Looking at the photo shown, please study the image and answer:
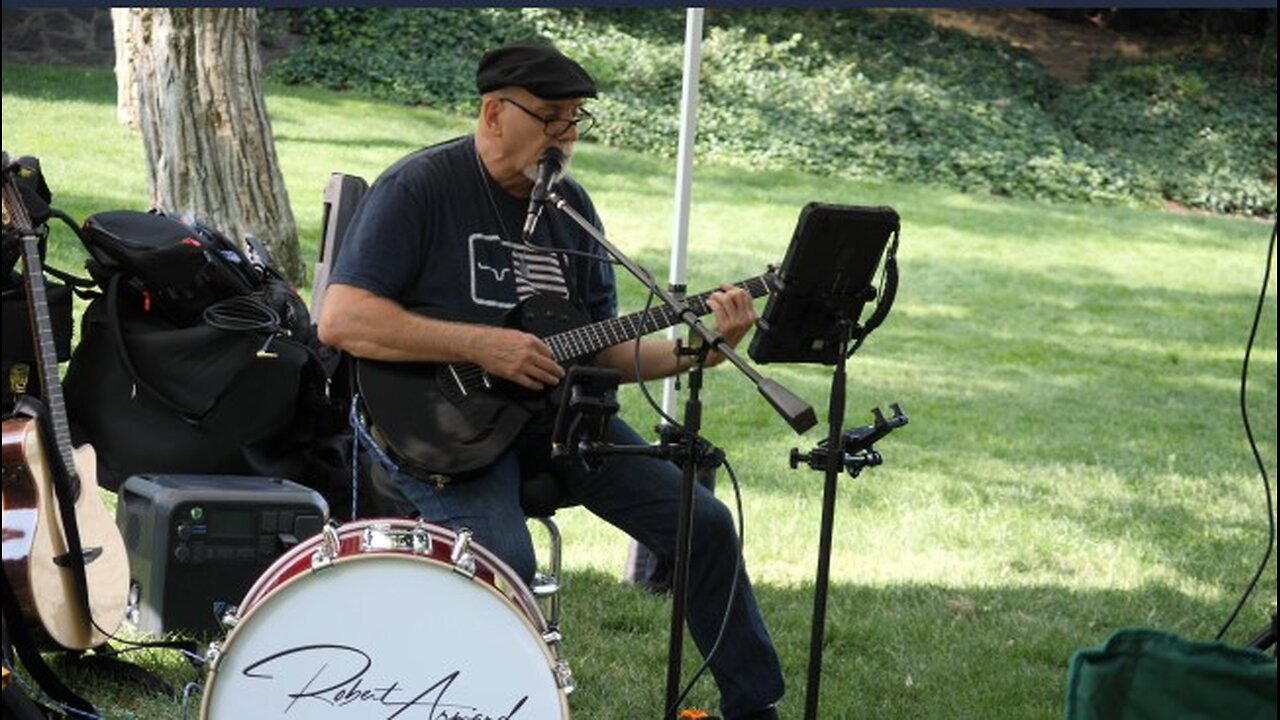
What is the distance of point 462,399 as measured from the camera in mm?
4078

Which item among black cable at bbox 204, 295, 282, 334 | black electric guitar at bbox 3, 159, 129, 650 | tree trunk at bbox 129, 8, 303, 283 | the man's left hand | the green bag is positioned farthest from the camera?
tree trunk at bbox 129, 8, 303, 283

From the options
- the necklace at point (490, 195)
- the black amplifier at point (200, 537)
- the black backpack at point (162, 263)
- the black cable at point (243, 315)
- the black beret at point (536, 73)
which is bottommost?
the black amplifier at point (200, 537)

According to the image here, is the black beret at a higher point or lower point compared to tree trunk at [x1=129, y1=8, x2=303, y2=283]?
higher

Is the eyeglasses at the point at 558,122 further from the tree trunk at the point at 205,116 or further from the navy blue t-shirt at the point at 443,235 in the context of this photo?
the tree trunk at the point at 205,116

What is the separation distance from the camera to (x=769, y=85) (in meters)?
17.2

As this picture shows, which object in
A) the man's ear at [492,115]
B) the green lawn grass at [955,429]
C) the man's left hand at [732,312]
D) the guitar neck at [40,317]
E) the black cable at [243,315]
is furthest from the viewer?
the green lawn grass at [955,429]

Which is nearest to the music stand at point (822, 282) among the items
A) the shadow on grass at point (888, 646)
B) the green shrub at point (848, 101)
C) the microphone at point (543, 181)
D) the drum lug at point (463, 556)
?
the microphone at point (543, 181)

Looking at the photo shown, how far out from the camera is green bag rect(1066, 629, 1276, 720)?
2611mm

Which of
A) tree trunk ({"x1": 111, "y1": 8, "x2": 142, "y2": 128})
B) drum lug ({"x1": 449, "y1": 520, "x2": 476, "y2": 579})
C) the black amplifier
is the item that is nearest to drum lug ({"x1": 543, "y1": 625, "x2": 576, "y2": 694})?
drum lug ({"x1": 449, "y1": 520, "x2": 476, "y2": 579})

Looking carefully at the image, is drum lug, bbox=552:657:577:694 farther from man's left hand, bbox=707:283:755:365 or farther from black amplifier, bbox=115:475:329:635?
black amplifier, bbox=115:475:329:635

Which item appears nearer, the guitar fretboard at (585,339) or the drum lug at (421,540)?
the drum lug at (421,540)

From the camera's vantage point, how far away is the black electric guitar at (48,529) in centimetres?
391

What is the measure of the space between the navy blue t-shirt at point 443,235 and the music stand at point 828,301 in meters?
0.57

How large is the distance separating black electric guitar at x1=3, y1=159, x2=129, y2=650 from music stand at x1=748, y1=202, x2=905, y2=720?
1509 mm
